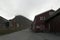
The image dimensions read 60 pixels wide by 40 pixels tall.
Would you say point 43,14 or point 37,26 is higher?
point 43,14

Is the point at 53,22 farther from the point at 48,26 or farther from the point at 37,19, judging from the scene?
the point at 37,19

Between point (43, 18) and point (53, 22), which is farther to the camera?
point (43, 18)

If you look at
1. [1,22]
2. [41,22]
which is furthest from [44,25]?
[1,22]

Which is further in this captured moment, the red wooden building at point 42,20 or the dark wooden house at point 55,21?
the red wooden building at point 42,20

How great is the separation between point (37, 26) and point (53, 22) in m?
8.87

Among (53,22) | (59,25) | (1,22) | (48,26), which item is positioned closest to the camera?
(59,25)

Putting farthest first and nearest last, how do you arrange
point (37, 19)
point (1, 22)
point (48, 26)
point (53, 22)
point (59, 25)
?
1. point (1, 22)
2. point (37, 19)
3. point (48, 26)
4. point (53, 22)
5. point (59, 25)

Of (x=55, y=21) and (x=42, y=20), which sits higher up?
(x=42, y=20)

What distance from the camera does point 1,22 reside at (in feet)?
228

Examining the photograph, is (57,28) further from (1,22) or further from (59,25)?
(1,22)

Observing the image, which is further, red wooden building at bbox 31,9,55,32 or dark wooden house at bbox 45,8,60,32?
red wooden building at bbox 31,9,55,32

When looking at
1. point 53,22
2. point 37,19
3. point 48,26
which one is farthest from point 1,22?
point 53,22

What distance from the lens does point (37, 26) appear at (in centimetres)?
4803

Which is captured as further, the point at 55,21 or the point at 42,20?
the point at 42,20
